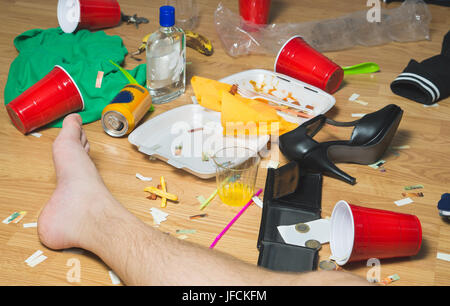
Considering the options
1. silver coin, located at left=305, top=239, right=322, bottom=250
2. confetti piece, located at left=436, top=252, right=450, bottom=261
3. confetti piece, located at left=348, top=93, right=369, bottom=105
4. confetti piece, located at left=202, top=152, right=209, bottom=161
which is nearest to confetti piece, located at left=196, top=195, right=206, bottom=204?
confetti piece, located at left=202, top=152, right=209, bottom=161

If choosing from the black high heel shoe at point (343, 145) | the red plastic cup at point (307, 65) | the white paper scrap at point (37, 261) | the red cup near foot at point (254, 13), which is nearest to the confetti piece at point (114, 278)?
the white paper scrap at point (37, 261)

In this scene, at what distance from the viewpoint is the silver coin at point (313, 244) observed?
830 mm

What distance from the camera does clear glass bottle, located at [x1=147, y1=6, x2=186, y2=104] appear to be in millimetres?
1182

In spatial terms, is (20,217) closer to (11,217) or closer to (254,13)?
(11,217)

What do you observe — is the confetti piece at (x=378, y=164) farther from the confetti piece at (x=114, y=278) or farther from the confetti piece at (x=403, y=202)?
the confetti piece at (x=114, y=278)

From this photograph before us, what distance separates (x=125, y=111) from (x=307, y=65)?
500 mm

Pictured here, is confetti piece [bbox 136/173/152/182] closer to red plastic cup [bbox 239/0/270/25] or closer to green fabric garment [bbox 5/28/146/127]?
green fabric garment [bbox 5/28/146/127]

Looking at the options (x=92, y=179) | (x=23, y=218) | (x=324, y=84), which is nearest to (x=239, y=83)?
(x=324, y=84)

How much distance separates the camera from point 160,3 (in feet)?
5.85

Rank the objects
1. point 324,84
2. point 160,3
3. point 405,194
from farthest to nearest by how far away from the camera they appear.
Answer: point 160,3 → point 324,84 → point 405,194

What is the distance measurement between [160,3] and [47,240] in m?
1.20

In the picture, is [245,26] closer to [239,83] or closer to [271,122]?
[239,83]

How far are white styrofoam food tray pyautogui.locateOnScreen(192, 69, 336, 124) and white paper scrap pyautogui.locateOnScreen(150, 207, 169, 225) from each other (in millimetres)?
396

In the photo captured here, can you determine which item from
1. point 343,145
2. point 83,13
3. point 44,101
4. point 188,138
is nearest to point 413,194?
point 343,145
